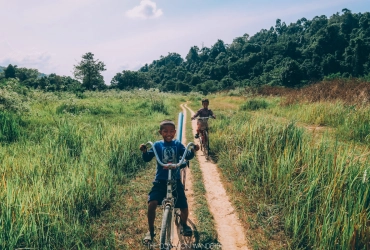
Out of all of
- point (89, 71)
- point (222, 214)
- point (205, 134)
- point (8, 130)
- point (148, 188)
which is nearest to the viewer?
point (222, 214)

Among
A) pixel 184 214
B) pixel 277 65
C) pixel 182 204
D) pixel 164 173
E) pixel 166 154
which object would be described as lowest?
pixel 184 214

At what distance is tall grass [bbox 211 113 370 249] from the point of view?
135 inches

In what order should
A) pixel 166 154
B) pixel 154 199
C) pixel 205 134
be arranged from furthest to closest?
1. pixel 205 134
2. pixel 166 154
3. pixel 154 199

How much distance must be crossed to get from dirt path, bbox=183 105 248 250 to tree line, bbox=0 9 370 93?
22880 mm

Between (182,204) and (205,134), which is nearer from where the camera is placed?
(182,204)

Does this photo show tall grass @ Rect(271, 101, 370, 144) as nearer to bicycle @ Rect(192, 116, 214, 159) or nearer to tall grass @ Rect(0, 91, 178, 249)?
bicycle @ Rect(192, 116, 214, 159)

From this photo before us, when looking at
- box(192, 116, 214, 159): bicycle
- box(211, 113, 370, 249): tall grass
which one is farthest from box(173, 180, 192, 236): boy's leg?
box(192, 116, 214, 159): bicycle

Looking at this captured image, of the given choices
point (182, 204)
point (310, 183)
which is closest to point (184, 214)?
point (182, 204)

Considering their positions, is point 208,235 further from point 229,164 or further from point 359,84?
point 359,84

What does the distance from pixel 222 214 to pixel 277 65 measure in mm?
65539

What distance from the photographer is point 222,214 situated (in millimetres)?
5109

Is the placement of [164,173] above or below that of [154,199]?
above

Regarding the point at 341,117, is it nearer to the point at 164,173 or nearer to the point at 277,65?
the point at 164,173

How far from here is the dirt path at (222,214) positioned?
4215mm
